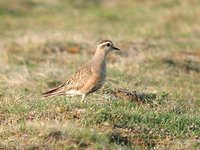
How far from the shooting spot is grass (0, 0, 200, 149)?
341 inches

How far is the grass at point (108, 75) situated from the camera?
8.66m

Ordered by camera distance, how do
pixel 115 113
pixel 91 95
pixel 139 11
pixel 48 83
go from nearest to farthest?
pixel 115 113 → pixel 91 95 → pixel 48 83 → pixel 139 11

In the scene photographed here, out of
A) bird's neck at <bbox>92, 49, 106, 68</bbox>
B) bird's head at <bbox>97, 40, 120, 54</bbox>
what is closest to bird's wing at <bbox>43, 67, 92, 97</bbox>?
bird's neck at <bbox>92, 49, 106, 68</bbox>

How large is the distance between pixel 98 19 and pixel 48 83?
36.2 feet

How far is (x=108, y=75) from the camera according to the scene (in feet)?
45.5

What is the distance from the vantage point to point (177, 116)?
9508 mm

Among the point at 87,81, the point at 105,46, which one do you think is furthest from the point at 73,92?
the point at 105,46

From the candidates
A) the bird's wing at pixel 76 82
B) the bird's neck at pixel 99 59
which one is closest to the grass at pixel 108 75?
the bird's wing at pixel 76 82

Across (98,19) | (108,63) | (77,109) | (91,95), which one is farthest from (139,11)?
(77,109)

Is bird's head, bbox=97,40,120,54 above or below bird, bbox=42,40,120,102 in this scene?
above

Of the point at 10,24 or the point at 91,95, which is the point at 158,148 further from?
the point at 10,24

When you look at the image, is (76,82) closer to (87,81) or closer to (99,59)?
(87,81)

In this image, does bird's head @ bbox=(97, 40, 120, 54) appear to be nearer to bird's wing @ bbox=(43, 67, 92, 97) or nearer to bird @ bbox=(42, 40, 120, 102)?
bird @ bbox=(42, 40, 120, 102)

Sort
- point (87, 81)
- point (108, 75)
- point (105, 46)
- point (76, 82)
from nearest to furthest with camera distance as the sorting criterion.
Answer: point (87, 81), point (76, 82), point (105, 46), point (108, 75)
